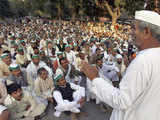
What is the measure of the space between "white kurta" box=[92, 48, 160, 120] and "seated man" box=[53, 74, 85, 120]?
178cm

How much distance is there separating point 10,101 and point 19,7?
1716 inches

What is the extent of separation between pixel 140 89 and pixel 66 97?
6.86ft

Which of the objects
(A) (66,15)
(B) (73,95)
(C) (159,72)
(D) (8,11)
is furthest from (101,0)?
(D) (8,11)

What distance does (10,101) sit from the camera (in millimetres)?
2373

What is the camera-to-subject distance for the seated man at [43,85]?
3.05 meters

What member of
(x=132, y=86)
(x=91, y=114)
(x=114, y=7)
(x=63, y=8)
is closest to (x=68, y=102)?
(x=91, y=114)

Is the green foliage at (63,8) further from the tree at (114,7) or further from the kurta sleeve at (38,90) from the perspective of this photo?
the kurta sleeve at (38,90)

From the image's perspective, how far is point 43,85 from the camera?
312 centimetres

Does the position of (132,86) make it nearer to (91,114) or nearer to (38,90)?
(91,114)

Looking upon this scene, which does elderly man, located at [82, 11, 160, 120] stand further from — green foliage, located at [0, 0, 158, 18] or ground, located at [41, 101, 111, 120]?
green foliage, located at [0, 0, 158, 18]

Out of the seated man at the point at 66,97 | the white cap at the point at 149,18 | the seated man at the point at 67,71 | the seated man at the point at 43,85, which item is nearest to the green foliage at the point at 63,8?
the seated man at the point at 67,71

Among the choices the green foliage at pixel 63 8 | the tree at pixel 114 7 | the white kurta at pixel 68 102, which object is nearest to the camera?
the white kurta at pixel 68 102

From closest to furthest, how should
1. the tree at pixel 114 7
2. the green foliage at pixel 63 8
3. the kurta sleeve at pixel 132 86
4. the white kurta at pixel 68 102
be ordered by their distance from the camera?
the kurta sleeve at pixel 132 86 → the white kurta at pixel 68 102 → the tree at pixel 114 7 → the green foliage at pixel 63 8

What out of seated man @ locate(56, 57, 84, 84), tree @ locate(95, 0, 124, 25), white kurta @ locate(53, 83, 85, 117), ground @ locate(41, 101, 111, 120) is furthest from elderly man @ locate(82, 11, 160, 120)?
tree @ locate(95, 0, 124, 25)
